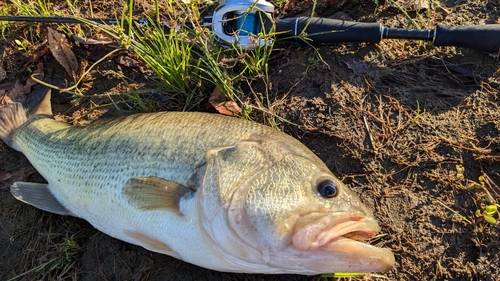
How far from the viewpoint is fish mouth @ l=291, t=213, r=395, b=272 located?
2082 millimetres

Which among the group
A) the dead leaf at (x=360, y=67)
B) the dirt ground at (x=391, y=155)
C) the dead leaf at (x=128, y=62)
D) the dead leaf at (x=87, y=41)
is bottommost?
the dirt ground at (x=391, y=155)

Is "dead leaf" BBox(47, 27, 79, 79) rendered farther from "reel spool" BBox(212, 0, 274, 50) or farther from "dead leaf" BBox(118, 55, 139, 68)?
"reel spool" BBox(212, 0, 274, 50)

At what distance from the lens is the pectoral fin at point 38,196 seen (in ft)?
10.5

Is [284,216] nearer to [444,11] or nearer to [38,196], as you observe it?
[38,196]

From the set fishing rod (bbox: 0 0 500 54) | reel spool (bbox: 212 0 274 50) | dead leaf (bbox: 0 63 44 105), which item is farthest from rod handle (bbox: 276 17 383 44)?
dead leaf (bbox: 0 63 44 105)

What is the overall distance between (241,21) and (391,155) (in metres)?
1.59

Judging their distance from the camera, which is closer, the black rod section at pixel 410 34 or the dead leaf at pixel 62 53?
the black rod section at pixel 410 34

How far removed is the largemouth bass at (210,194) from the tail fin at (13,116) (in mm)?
450

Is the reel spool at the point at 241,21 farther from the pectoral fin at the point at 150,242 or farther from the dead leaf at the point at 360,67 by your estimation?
the pectoral fin at the point at 150,242

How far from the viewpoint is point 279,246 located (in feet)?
7.07

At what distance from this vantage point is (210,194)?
7.73 feet

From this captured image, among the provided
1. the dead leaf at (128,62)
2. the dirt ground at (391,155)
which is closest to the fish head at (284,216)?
the dirt ground at (391,155)

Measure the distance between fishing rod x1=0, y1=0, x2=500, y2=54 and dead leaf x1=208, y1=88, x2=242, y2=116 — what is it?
0.46 m

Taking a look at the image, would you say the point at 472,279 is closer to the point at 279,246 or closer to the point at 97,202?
the point at 279,246
